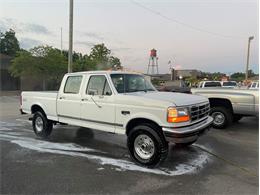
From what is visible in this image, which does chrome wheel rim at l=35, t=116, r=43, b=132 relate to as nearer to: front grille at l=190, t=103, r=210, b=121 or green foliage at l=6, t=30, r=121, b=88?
front grille at l=190, t=103, r=210, b=121

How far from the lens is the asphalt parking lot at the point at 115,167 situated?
4.05 m

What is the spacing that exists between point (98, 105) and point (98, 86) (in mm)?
479

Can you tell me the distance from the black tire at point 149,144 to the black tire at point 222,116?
4.45 metres

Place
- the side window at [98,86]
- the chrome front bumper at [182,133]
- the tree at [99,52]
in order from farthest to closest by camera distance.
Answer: the tree at [99,52] → the side window at [98,86] → the chrome front bumper at [182,133]

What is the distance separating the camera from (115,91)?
5633 millimetres

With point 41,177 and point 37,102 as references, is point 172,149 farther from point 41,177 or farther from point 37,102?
point 37,102

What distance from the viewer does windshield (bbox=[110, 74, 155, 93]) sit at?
231 inches

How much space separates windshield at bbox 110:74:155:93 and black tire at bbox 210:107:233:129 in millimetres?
3450

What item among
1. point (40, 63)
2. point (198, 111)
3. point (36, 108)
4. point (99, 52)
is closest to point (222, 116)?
point (198, 111)

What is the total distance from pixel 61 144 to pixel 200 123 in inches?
145

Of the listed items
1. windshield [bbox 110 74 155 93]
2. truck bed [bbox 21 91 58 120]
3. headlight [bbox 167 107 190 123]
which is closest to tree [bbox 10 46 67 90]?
truck bed [bbox 21 91 58 120]

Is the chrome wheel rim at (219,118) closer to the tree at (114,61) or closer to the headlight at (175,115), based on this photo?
the headlight at (175,115)

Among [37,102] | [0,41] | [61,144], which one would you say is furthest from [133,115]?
[0,41]

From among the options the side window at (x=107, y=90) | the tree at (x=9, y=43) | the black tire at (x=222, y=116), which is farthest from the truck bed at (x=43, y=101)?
the tree at (x=9, y=43)
